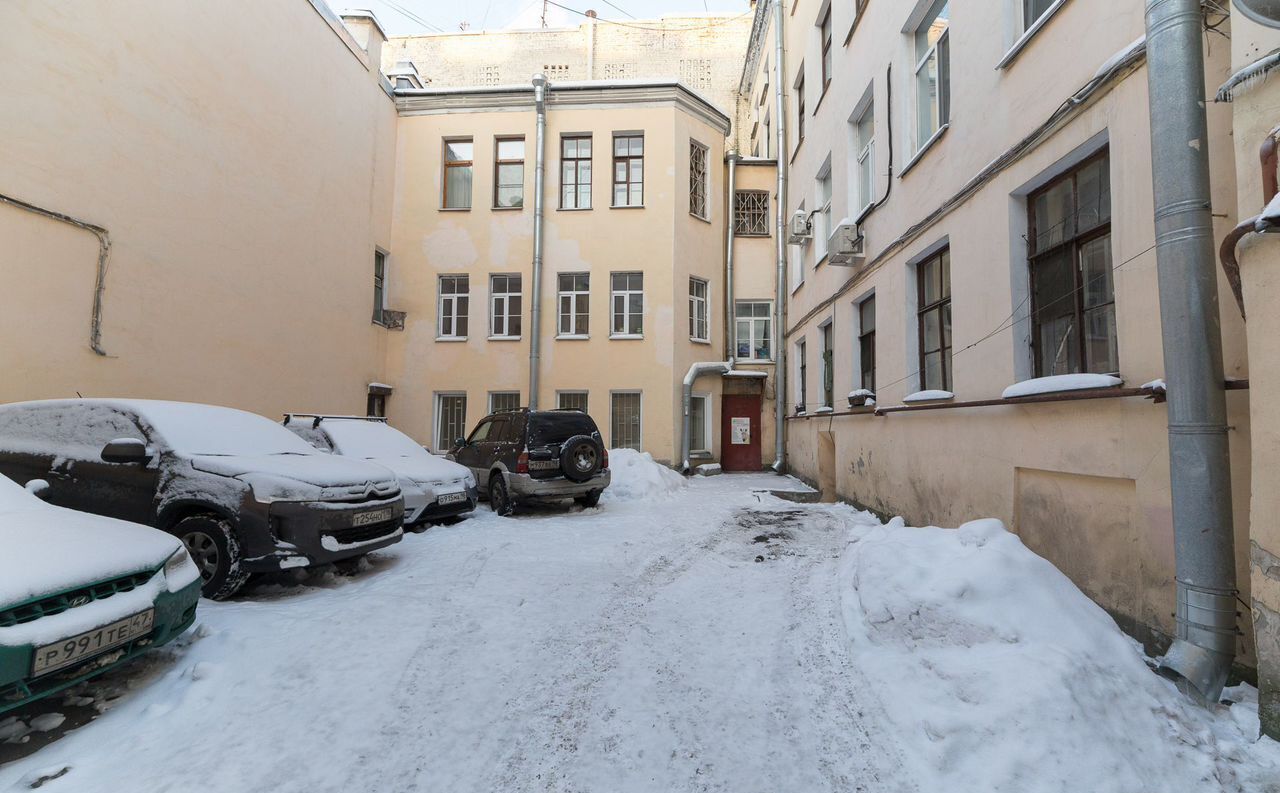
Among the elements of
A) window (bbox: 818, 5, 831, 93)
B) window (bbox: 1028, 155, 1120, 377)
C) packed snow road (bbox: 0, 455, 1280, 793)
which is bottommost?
packed snow road (bbox: 0, 455, 1280, 793)

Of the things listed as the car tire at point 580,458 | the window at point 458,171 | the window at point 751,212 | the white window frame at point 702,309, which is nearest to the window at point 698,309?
the white window frame at point 702,309

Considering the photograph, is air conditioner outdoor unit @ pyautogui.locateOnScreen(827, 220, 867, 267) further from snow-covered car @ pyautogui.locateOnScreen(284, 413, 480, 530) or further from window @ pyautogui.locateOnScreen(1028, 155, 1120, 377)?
snow-covered car @ pyautogui.locateOnScreen(284, 413, 480, 530)

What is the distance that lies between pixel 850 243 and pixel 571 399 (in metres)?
8.40

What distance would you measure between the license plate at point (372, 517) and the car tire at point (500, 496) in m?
3.42

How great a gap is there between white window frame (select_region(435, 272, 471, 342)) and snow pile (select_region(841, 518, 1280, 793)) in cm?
1367

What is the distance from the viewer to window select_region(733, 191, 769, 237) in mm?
17125

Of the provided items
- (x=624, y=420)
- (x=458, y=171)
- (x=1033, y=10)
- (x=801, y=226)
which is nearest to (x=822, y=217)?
(x=801, y=226)

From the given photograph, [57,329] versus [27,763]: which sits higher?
[57,329]

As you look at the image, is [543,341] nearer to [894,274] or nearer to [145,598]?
[894,274]

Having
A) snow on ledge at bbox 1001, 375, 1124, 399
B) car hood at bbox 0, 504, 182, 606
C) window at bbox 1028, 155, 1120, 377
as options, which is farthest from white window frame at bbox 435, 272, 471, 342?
snow on ledge at bbox 1001, 375, 1124, 399

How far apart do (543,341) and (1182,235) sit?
43.8ft

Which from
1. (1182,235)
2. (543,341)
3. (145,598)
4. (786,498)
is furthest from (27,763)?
(543,341)

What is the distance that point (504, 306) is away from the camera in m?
15.8

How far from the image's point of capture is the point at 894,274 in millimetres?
8227
